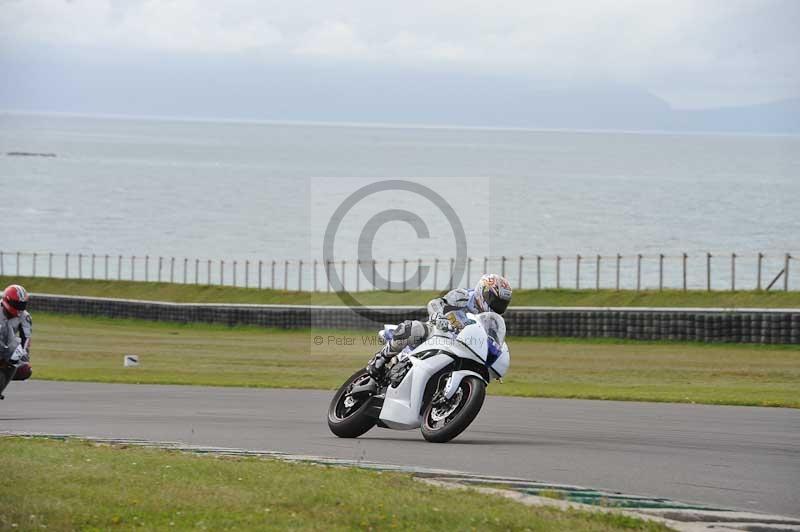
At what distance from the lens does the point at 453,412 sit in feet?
42.7

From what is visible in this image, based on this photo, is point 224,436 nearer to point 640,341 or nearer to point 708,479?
point 708,479

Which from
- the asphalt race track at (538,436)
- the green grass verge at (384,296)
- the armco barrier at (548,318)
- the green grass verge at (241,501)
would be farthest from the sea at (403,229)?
the green grass verge at (241,501)

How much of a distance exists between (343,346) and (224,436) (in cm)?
3141

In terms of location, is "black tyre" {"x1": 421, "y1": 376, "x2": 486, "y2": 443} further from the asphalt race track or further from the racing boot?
the racing boot

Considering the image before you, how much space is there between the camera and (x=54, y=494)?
30.1 feet

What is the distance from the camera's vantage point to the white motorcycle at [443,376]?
506 inches

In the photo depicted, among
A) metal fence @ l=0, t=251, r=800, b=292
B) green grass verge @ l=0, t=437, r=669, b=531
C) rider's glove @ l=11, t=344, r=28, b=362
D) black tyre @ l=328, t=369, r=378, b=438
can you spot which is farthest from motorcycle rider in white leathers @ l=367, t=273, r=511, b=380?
metal fence @ l=0, t=251, r=800, b=292

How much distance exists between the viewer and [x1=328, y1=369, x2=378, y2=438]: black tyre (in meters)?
13.9

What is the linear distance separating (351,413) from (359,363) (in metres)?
22.4

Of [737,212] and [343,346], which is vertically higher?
[737,212]

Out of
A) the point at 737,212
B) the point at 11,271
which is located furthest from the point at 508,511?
the point at 737,212

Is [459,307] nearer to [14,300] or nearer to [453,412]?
[453,412]

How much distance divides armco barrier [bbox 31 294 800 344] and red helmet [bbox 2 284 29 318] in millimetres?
24645

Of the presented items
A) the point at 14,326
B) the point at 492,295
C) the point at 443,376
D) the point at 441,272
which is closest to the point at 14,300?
the point at 14,326
